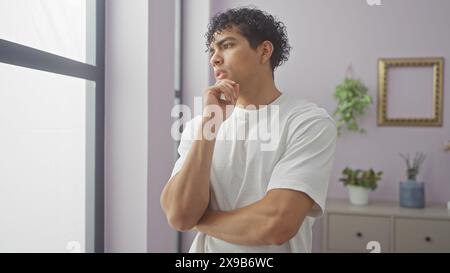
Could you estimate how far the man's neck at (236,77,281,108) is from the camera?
107 centimetres

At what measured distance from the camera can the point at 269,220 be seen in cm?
88

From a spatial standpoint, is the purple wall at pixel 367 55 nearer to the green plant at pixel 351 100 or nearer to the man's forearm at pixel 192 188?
the green plant at pixel 351 100

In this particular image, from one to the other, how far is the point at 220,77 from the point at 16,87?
62 cm

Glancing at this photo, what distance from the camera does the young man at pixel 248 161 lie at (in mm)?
895

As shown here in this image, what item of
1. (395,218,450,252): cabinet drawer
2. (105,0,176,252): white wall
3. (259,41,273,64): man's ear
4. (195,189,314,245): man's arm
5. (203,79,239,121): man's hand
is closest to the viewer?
(195,189,314,245): man's arm

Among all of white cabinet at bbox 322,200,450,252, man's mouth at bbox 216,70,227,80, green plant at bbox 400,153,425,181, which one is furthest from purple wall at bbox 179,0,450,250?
man's mouth at bbox 216,70,227,80

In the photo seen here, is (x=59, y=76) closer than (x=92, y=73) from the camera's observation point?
Yes

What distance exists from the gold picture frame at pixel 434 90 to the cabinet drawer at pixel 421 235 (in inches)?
25.8

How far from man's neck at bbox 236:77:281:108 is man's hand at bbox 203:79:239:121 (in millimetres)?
60

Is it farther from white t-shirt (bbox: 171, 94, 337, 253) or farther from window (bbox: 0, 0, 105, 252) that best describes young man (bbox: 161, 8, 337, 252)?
window (bbox: 0, 0, 105, 252)
